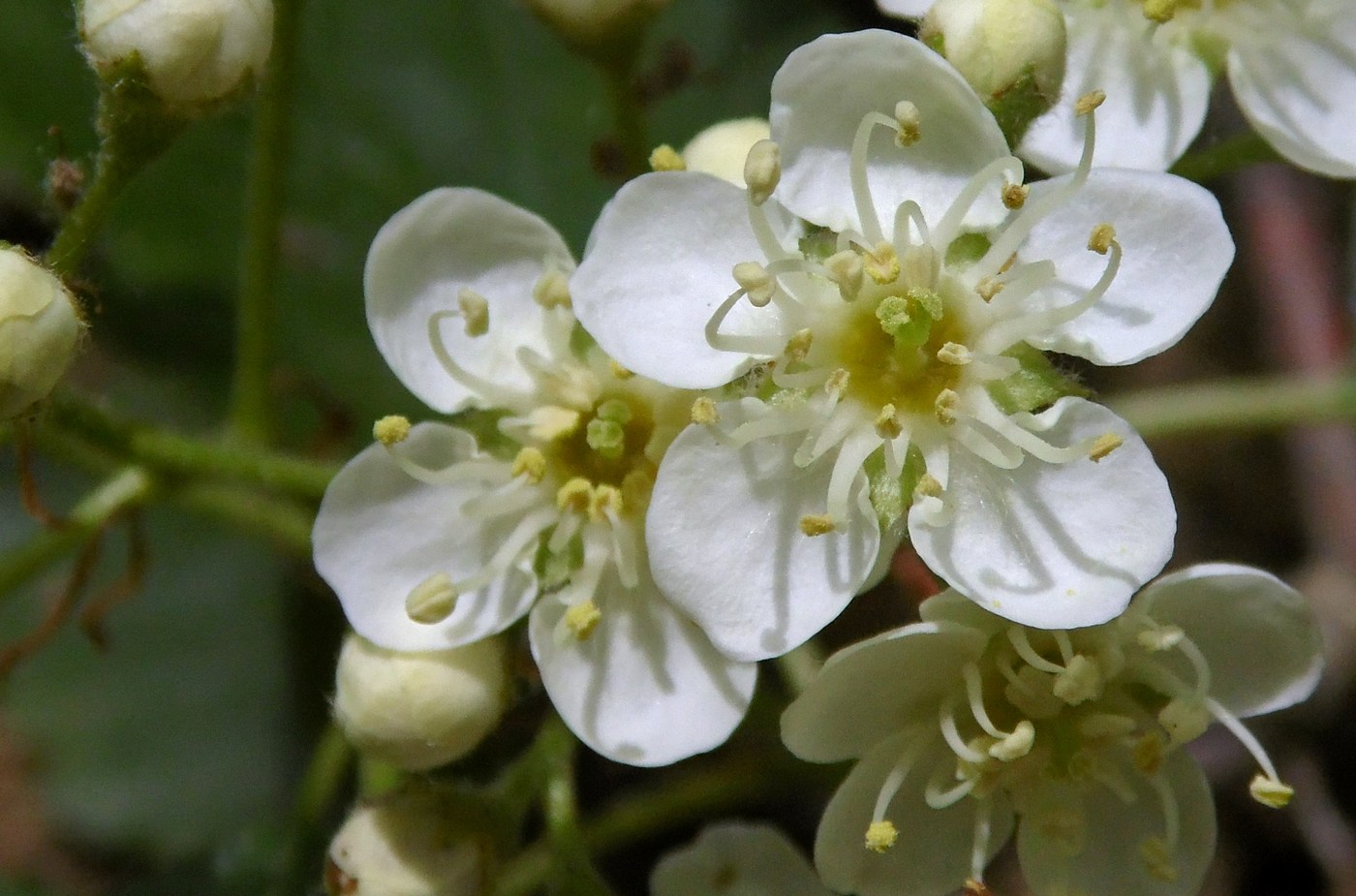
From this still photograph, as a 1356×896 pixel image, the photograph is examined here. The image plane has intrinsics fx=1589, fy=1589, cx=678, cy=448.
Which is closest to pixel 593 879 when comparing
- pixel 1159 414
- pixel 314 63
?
pixel 1159 414

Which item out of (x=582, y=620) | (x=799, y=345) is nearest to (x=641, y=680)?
(x=582, y=620)

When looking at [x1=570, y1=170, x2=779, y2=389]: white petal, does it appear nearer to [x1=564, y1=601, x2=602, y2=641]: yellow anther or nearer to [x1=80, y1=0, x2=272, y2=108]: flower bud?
[x1=564, y1=601, x2=602, y2=641]: yellow anther

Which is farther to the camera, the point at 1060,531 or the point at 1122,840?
the point at 1122,840

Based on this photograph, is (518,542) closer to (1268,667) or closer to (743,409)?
(743,409)

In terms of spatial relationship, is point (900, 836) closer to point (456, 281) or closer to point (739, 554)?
point (739, 554)

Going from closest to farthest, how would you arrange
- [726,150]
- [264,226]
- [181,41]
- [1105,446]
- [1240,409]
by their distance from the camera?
[1105,446] < [181,41] < [726,150] < [264,226] < [1240,409]

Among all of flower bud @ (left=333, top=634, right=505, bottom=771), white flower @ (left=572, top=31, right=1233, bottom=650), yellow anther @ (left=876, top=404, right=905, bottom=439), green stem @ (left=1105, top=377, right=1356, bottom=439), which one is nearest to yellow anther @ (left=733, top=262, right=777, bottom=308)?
white flower @ (left=572, top=31, right=1233, bottom=650)

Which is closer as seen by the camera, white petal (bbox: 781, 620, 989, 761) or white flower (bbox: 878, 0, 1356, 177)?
white petal (bbox: 781, 620, 989, 761)
